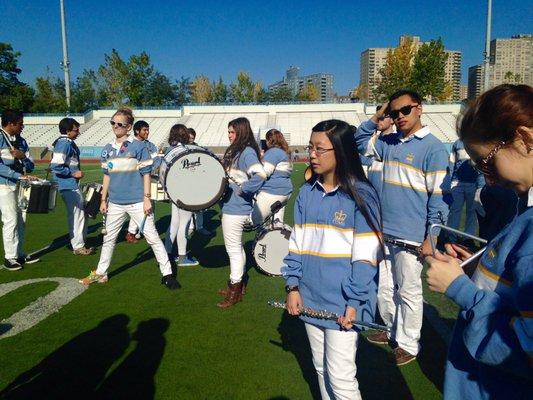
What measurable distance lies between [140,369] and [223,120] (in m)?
48.0

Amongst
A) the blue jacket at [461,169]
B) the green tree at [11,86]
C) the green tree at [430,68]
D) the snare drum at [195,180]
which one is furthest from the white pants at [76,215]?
the green tree at [11,86]

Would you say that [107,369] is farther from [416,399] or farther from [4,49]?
[4,49]

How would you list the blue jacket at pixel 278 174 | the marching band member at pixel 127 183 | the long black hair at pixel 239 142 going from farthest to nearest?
the blue jacket at pixel 278 174
the marching band member at pixel 127 183
the long black hair at pixel 239 142

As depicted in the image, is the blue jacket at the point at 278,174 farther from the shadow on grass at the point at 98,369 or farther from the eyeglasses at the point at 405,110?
the shadow on grass at the point at 98,369

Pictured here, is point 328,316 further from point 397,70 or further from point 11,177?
point 397,70

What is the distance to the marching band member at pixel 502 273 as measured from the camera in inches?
53.0

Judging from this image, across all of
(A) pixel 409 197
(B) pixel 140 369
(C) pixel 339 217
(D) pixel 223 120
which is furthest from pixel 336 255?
(D) pixel 223 120

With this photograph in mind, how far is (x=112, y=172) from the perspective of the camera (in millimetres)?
5793

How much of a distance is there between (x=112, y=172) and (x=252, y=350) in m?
3.22

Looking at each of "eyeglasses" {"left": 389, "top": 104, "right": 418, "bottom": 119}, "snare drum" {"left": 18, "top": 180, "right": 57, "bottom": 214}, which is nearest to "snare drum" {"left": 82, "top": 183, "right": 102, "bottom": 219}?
"snare drum" {"left": 18, "top": 180, "right": 57, "bottom": 214}

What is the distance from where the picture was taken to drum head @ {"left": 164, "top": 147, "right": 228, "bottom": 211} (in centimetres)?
503

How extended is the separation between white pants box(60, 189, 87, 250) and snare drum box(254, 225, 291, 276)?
378 centimetres

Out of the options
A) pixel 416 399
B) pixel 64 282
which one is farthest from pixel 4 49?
pixel 416 399

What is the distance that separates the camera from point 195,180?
16.7ft
